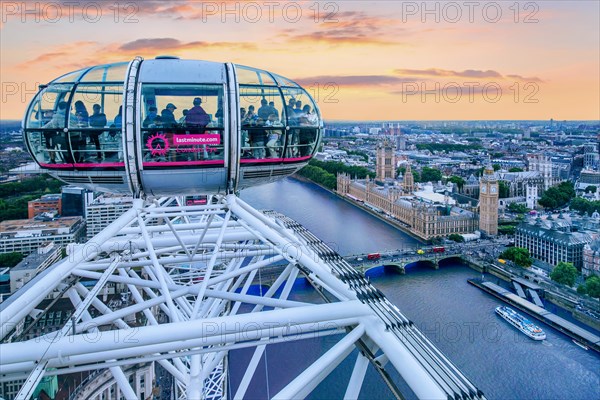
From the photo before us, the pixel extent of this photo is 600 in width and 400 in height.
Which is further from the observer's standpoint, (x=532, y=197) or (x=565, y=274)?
(x=532, y=197)

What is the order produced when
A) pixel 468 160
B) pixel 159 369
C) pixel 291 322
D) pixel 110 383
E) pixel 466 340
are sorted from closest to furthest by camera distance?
pixel 291 322
pixel 110 383
pixel 159 369
pixel 466 340
pixel 468 160

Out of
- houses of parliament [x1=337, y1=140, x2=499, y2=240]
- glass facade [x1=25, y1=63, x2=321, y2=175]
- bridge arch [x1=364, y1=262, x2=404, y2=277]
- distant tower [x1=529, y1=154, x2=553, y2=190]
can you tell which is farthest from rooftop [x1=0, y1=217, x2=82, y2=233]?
distant tower [x1=529, y1=154, x2=553, y2=190]

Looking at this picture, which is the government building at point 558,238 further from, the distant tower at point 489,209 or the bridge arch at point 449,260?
the distant tower at point 489,209

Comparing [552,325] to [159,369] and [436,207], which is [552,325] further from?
[436,207]

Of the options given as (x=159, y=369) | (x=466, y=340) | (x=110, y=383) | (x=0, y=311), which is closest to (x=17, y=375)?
(x=0, y=311)

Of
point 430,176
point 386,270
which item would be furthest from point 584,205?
point 386,270

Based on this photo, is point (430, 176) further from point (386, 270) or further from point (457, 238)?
point (386, 270)

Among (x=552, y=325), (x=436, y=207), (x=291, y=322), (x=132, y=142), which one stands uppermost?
(x=132, y=142)
